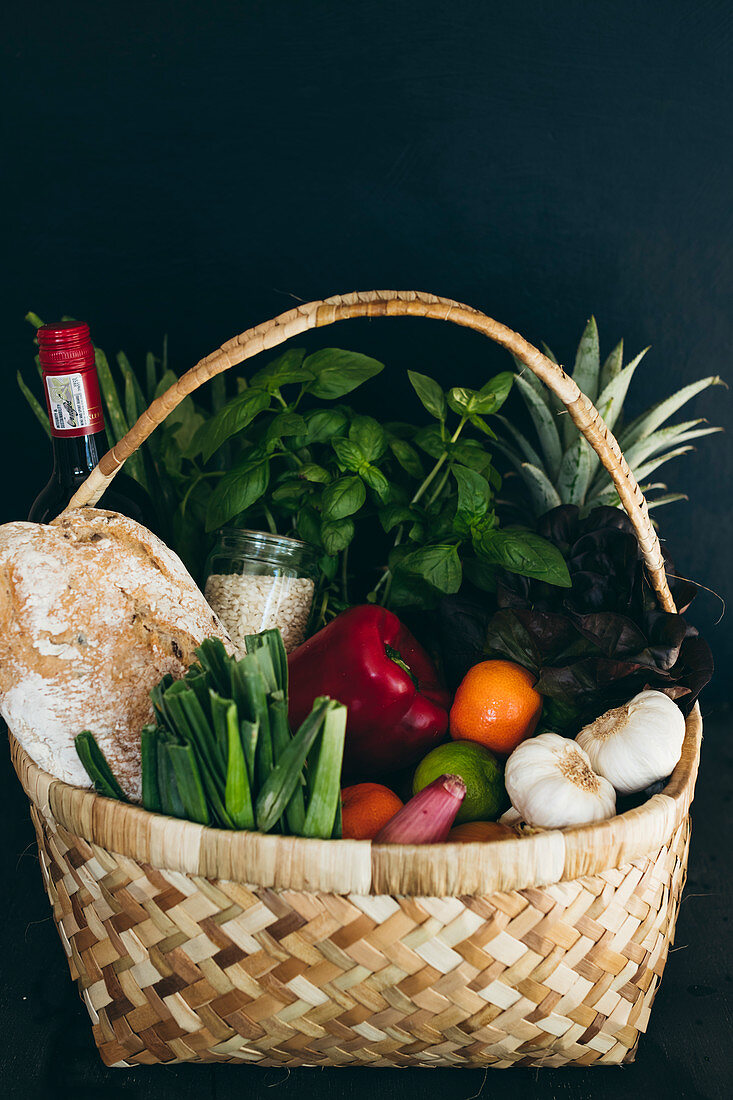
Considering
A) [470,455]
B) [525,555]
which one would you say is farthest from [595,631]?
[470,455]

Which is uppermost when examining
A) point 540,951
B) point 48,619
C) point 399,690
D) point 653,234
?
point 653,234

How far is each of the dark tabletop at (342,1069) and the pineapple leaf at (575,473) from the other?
1.78 feet

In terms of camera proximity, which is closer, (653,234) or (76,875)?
(76,875)

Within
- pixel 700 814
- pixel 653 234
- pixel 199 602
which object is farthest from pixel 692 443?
pixel 199 602

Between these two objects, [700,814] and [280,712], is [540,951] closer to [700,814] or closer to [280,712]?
[280,712]

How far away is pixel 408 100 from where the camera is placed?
3.54 feet

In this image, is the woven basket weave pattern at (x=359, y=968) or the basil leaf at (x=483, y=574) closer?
the woven basket weave pattern at (x=359, y=968)

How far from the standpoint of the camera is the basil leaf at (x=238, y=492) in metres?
0.90

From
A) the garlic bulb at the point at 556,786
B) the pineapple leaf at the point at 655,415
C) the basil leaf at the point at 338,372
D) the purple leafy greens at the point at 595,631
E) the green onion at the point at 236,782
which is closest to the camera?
the green onion at the point at 236,782

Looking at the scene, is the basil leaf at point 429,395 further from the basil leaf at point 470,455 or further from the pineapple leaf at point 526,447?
the pineapple leaf at point 526,447

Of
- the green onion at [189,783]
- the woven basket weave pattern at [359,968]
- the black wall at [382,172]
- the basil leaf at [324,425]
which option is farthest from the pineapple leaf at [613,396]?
the green onion at [189,783]

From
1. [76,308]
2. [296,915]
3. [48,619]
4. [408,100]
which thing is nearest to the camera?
[296,915]

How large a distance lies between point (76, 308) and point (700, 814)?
1185mm

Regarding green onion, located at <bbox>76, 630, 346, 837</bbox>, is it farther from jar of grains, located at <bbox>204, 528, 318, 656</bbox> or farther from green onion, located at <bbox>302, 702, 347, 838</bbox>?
jar of grains, located at <bbox>204, 528, 318, 656</bbox>
